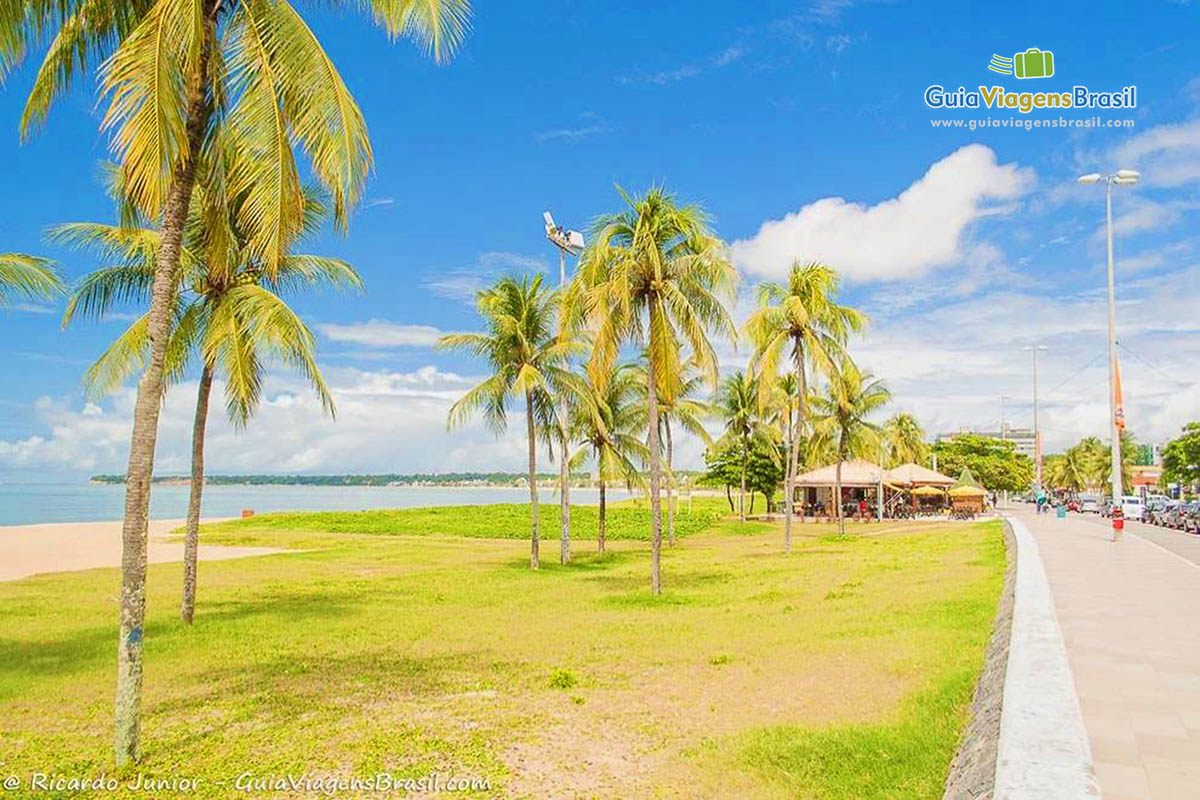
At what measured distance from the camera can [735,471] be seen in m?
47.3

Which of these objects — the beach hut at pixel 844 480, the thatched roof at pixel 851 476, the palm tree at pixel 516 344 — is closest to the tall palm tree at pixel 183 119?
the palm tree at pixel 516 344

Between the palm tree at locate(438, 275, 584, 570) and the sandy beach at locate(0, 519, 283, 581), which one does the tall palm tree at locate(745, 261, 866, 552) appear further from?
the sandy beach at locate(0, 519, 283, 581)

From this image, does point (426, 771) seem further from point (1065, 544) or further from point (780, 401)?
point (780, 401)

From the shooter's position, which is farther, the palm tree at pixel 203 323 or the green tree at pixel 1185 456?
the green tree at pixel 1185 456

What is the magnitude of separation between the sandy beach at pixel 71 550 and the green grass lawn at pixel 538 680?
211 inches

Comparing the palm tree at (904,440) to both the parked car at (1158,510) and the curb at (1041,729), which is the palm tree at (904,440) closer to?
the parked car at (1158,510)

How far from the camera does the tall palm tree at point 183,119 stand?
6449mm

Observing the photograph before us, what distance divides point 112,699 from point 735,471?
40512 mm

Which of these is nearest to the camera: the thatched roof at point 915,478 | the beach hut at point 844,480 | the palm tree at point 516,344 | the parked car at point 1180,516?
the palm tree at point 516,344

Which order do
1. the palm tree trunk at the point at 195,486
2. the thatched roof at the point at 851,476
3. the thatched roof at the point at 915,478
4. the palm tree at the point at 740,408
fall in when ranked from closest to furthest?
the palm tree trunk at the point at 195,486 < the palm tree at the point at 740,408 < the thatched roof at the point at 851,476 < the thatched roof at the point at 915,478

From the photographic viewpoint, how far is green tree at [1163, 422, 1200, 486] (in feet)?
178

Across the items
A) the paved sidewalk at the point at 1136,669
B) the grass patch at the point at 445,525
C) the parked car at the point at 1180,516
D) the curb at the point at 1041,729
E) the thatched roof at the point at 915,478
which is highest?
the thatched roof at the point at 915,478

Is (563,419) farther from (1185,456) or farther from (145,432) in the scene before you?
(1185,456)

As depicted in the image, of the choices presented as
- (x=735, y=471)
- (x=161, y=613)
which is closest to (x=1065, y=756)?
(x=161, y=613)
